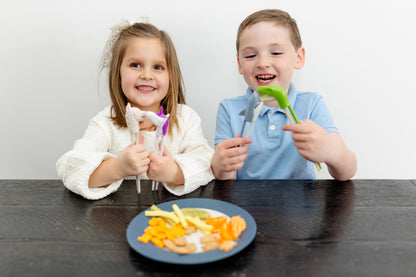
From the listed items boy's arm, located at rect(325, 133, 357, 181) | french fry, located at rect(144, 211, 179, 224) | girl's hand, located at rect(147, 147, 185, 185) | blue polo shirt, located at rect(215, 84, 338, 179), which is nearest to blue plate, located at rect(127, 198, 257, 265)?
french fry, located at rect(144, 211, 179, 224)

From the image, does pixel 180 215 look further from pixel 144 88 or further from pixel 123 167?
pixel 144 88

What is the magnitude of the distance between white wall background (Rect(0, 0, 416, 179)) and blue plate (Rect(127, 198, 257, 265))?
821 millimetres

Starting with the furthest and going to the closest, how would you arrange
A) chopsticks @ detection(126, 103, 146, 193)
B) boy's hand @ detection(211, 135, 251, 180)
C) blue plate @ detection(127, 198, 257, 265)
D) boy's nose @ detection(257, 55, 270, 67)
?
1. boy's nose @ detection(257, 55, 270, 67)
2. boy's hand @ detection(211, 135, 251, 180)
3. chopsticks @ detection(126, 103, 146, 193)
4. blue plate @ detection(127, 198, 257, 265)

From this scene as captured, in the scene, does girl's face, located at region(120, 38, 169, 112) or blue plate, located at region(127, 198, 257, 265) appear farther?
girl's face, located at region(120, 38, 169, 112)

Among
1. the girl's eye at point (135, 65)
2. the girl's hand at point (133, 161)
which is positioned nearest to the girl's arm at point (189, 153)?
the girl's hand at point (133, 161)

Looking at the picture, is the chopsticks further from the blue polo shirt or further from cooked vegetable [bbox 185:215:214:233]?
the blue polo shirt

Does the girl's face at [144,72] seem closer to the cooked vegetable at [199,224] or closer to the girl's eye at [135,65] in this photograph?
the girl's eye at [135,65]

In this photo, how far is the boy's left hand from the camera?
90 cm

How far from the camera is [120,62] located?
1186 millimetres

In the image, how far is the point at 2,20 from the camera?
1455 mm

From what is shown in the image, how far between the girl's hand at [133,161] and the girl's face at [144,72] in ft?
1.07

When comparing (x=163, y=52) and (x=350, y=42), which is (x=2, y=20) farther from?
(x=350, y=42)

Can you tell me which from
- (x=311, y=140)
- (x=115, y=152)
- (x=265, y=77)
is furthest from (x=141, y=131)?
(x=311, y=140)

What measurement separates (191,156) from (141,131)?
259mm
